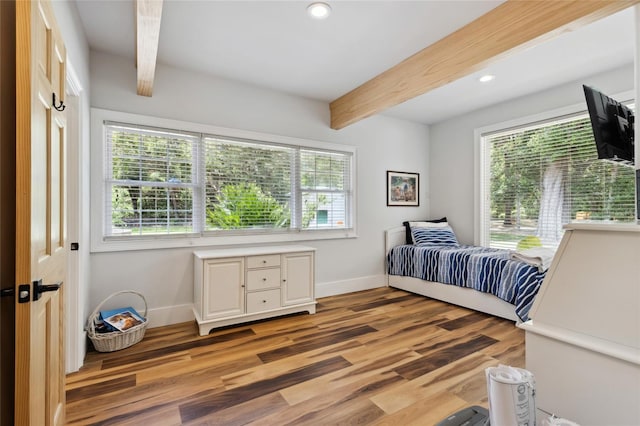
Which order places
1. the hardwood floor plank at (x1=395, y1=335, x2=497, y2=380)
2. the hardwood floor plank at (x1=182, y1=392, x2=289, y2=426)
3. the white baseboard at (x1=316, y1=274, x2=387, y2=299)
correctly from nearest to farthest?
A: the hardwood floor plank at (x1=182, y1=392, x2=289, y2=426) → the hardwood floor plank at (x1=395, y1=335, x2=497, y2=380) → the white baseboard at (x1=316, y1=274, x2=387, y2=299)

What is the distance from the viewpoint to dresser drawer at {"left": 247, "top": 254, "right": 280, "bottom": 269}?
9.95 ft

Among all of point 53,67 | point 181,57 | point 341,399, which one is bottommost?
point 341,399

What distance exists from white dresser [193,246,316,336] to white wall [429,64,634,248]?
265 centimetres

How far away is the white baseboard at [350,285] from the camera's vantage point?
13.2ft

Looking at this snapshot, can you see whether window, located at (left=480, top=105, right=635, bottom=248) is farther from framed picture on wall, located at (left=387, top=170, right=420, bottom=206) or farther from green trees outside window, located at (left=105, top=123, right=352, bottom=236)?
green trees outside window, located at (left=105, top=123, right=352, bottom=236)

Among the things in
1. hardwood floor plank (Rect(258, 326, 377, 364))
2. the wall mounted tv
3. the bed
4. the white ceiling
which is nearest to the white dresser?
hardwood floor plank (Rect(258, 326, 377, 364))

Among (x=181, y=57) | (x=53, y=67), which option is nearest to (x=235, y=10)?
(x=181, y=57)

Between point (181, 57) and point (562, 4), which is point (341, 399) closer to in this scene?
point (562, 4)

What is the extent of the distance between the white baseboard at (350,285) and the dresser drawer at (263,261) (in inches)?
40.3

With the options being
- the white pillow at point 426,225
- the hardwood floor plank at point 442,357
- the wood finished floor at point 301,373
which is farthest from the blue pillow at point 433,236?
the hardwood floor plank at point 442,357

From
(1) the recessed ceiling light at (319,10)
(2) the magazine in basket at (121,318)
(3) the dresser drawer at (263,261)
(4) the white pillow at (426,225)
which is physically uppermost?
(1) the recessed ceiling light at (319,10)

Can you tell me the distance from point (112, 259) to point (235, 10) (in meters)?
2.43

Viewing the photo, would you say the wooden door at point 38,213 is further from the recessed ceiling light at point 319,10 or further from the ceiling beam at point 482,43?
the ceiling beam at point 482,43

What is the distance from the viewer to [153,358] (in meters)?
2.38
